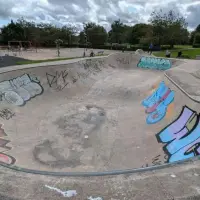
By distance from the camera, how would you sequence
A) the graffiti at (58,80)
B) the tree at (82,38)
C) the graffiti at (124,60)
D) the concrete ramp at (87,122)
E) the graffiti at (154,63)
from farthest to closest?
the tree at (82,38) → the graffiti at (124,60) → the graffiti at (154,63) → the graffiti at (58,80) → the concrete ramp at (87,122)

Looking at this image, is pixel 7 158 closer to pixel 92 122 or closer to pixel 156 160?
pixel 92 122

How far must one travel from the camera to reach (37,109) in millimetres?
13289

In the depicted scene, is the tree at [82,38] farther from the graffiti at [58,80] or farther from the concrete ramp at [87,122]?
the graffiti at [58,80]

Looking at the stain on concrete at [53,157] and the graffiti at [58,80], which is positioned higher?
the graffiti at [58,80]

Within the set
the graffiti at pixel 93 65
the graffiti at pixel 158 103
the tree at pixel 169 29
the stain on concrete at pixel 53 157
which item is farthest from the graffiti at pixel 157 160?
the tree at pixel 169 29

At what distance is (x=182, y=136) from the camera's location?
26.2 feet

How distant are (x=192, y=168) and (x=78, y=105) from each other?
11.8m

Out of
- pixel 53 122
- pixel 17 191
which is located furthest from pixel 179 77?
pixel 17 191

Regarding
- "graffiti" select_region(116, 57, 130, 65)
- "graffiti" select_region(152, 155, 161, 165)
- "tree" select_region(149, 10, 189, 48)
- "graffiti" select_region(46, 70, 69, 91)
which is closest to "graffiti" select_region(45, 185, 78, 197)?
"graffiti" select_region(152, 155, 161, 165)

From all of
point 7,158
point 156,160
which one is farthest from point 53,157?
point 156,160

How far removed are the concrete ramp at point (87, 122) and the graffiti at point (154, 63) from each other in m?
6.72

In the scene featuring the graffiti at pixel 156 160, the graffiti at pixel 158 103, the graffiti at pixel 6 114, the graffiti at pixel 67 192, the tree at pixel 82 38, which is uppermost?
the tree at pixel 82 38

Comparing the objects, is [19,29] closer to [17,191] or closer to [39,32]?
[39,32]

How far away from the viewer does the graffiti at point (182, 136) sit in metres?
6.91
